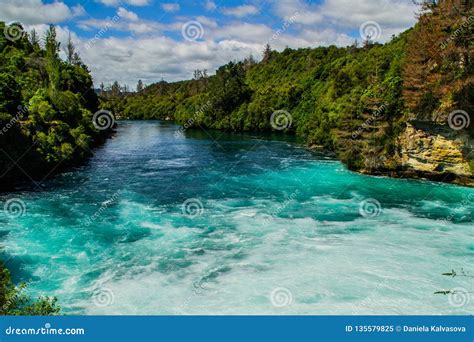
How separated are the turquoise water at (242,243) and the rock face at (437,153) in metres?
1.34

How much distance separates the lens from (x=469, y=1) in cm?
2991

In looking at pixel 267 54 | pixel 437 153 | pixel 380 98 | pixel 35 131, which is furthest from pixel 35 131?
pixel 267 54

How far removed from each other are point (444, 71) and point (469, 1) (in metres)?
5.21

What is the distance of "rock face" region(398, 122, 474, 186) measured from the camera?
105 feet

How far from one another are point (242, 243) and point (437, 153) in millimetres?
20382

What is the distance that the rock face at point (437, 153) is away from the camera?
32.0 metres

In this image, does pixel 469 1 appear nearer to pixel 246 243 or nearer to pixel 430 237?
pixel 430 237

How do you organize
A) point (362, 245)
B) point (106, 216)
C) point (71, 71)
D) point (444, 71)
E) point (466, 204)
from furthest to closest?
point (71, 71), point (444, 71), point (466, 204), point (106, 216), point (362, 245)

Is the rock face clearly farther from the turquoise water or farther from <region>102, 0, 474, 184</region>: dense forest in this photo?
the turquoise water

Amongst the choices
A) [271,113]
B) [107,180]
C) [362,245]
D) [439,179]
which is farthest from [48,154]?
[271,113]

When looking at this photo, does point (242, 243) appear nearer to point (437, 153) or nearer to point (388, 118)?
point (437, 153)

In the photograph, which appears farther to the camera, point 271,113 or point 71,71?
point 271,113

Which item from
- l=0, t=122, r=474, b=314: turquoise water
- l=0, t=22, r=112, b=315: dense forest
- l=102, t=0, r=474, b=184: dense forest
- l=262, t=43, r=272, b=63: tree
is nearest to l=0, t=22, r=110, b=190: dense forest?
l=0, t=22, r=112, b=315: dense forest

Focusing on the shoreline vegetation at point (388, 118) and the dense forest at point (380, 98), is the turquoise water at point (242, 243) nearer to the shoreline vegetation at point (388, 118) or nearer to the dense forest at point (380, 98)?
the shoreline vegetation at point (388, 118)
